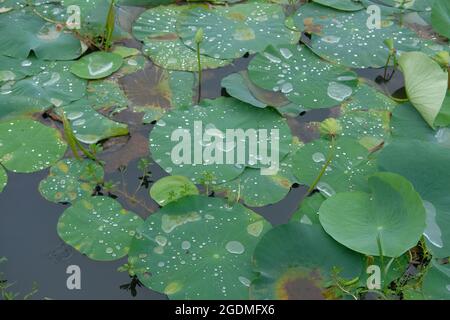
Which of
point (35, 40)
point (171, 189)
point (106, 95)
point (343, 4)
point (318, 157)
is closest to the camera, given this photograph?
point (171, 189)

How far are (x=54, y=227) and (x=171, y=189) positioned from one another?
0.39 m

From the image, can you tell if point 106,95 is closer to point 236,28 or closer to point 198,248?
point 236,28

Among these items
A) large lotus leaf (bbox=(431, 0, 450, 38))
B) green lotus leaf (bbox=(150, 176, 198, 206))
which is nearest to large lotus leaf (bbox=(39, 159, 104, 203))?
green lotus leaf (bbox=(150, 176, 198, 206))

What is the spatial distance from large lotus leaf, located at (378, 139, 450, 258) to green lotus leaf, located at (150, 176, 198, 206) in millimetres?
641

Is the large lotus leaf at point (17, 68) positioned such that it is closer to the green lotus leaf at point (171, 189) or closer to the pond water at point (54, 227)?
the pond water at point (54, 227)

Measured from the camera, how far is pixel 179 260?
5.98 feet

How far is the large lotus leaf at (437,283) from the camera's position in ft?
5.79

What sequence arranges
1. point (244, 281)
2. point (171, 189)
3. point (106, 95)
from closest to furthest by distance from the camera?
point (244, 281) < point (171, 189) < point (106, 95)

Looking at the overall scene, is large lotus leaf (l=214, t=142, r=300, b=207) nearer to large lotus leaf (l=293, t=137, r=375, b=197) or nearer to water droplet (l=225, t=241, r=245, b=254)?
large lotus leaf (l=293, t=137, r=375, b=197)

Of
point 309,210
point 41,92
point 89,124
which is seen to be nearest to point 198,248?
point 309,210

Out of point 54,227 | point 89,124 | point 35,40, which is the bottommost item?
Answer: point 54,227

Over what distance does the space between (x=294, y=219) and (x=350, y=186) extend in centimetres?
24

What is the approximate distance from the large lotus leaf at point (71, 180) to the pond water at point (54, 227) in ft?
0.09

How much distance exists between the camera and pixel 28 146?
215 cm
